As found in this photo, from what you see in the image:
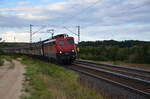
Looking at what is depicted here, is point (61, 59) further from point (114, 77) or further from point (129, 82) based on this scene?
point (129, 82)

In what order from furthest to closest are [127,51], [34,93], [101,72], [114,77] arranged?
[127,51] < [101,72] < [114,77] < [34,93]

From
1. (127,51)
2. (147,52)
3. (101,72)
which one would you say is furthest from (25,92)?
(127,51)

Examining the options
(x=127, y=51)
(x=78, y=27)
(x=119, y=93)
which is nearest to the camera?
(x=119, y=93)

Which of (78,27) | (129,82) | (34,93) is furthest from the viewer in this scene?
(78,27)

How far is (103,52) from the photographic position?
69.1 metres

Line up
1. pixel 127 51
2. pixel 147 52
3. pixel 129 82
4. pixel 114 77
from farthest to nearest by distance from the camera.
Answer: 1. pixel 127 51
2. pixel 147 52
3. pixel 114 77
4. pixel 129 82

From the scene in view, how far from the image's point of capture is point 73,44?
130 feet

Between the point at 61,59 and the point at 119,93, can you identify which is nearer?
the point at 119,93

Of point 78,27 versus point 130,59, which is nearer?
point 130,59

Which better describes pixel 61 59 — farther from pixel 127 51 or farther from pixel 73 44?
pixel 127 51

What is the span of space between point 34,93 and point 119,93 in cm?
377

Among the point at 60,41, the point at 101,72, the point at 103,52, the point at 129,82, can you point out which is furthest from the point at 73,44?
the point at 103,52

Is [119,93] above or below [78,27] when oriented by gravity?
below

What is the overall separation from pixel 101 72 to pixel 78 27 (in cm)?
3978
